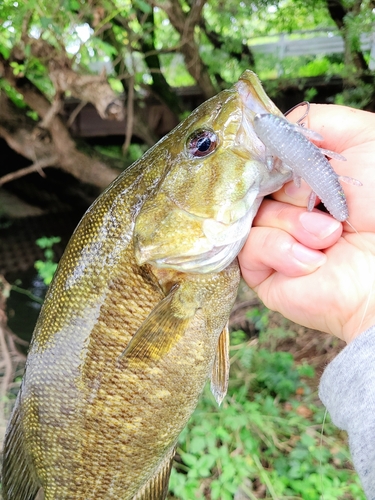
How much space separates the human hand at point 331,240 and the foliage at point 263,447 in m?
1.63

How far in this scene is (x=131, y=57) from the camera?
3.63 meters

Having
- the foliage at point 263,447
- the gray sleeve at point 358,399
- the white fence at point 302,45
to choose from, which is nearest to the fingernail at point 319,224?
the gray sleeve at point 358,399

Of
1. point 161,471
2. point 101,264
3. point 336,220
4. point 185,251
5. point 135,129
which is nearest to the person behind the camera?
point 336,220

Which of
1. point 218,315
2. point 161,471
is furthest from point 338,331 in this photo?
point 161,471

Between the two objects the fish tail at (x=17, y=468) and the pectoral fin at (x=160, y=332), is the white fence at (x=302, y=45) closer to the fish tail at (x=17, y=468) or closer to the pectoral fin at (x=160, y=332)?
the pectoral fin at (x=160, y=332)

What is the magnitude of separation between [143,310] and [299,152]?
73 centimetres

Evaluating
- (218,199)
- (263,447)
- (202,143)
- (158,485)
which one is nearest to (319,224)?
(218,199)

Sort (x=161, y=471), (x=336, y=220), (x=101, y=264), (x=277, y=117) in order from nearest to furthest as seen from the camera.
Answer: (x=277, y=117) → (x=336, y=220) → (x=101, y=264) → (x=161, y=471)

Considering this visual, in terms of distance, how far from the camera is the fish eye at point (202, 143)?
1.19 meters

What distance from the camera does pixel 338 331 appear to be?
1.29m

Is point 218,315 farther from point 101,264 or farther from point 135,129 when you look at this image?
point 135,129

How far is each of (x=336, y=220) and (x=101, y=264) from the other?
0.81 m

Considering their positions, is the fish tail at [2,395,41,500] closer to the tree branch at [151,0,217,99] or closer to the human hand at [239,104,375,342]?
the human hand at [239,104,375,342]

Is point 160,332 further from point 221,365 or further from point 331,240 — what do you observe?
point 331,240
